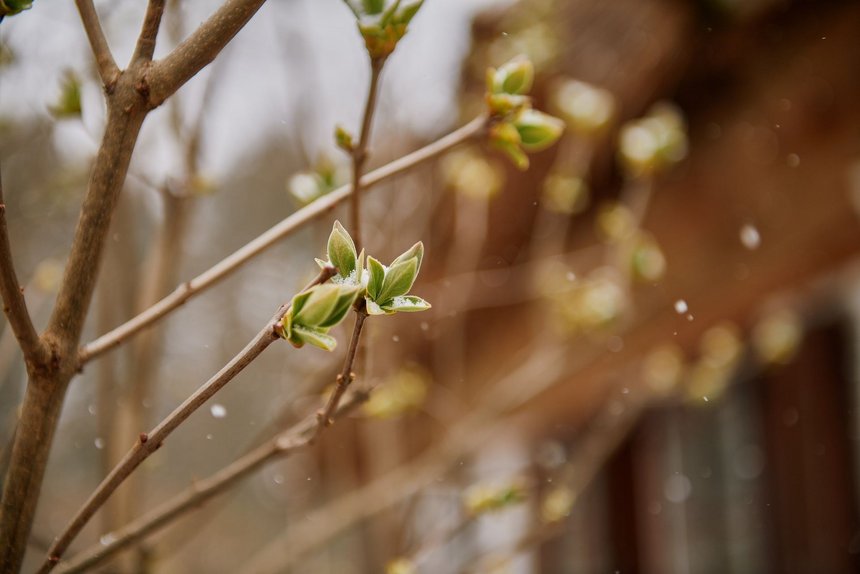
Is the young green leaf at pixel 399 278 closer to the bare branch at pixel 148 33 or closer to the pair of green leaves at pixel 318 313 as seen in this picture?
the pair of green leaves at pixel 318 313

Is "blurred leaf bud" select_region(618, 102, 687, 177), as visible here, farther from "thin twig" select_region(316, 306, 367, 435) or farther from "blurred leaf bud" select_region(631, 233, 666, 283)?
"thin twig" select_region(316, 306, 367, 435)

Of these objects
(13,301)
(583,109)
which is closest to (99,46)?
(13,301)

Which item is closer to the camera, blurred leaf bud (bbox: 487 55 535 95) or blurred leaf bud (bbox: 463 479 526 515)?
blurred leaf bud (bbox: 487 55 535 95)

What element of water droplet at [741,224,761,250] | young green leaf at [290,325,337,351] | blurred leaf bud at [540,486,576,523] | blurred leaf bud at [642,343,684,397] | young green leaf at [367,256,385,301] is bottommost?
blurred leaf bud at [642,343,684,397]

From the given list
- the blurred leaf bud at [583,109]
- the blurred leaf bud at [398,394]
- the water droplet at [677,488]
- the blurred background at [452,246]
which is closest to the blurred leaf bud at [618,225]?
the blurred background at [452,246]

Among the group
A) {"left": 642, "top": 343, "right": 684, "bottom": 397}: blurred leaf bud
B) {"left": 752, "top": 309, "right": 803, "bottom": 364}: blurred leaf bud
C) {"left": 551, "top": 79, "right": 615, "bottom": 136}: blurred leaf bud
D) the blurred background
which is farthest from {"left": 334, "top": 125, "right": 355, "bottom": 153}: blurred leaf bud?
{"left": 752, "top": 309, "right": 803, "bottom": 364}: blurred leaf bud

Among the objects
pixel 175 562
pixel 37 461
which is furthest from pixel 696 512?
pixel 37 461

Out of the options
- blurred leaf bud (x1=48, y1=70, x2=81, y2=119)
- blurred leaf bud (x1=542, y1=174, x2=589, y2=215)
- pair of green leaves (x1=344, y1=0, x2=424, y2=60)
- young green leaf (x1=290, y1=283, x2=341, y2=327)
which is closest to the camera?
young green leaf (x1=290, y1=283, x2=341, y2=327)
